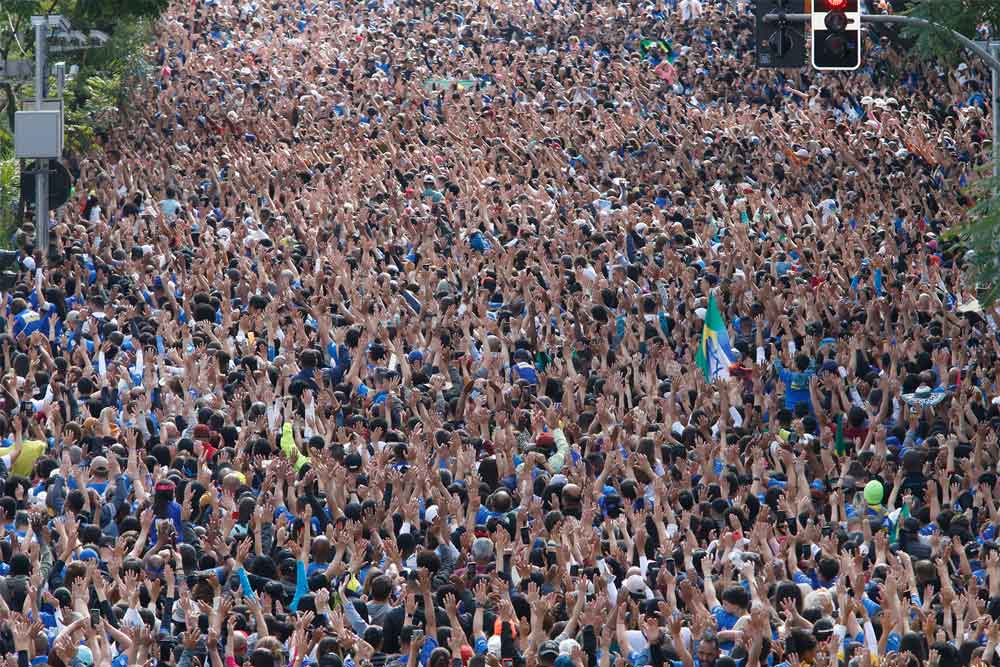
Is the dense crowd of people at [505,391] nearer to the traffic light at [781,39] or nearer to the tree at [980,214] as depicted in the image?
the tree at [980,214]

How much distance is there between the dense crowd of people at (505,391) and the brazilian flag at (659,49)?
3.97 meters

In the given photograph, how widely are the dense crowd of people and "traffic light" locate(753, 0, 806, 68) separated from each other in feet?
6.92

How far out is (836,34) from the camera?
1590cm

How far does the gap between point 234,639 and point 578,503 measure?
3.29m

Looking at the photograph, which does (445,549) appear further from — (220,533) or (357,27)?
(357,27)

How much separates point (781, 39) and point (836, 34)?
1499 mm

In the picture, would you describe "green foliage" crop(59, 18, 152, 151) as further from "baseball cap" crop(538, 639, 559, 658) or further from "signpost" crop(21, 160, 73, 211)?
"baseball cap" crop(538, 639, 559, 658)

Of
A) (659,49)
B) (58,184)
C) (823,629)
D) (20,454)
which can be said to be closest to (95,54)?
(659,49)

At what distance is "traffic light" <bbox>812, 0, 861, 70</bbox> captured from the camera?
623 inches

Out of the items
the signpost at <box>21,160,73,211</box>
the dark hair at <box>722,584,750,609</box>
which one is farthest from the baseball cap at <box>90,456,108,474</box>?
the signpost at <box>21,160,73,211</box>

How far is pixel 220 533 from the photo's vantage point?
13109 millimetres

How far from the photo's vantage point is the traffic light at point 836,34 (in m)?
15.8

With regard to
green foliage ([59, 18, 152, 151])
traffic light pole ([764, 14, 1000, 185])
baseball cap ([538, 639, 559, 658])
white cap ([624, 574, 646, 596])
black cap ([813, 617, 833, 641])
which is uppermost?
traffic light pole ([764, 14, 1000, 185])

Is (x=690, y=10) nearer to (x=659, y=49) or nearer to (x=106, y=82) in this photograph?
(x=659, y=49)
